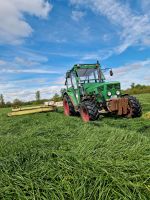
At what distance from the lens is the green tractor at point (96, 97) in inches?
377

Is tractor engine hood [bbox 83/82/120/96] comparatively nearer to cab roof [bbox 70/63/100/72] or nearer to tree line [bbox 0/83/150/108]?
cab roof [bbox 70/63/100/72]

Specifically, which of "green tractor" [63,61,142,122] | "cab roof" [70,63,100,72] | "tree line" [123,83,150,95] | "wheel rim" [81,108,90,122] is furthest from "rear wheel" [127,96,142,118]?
"tree line" [123,83,150,95]

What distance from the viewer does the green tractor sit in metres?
9.59

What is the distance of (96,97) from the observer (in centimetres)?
1032

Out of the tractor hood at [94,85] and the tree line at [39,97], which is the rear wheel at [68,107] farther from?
the tree line at [39,97]

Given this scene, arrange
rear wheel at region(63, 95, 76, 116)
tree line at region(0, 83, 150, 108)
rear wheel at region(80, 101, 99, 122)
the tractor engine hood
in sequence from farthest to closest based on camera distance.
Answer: tree line at region(0, 83, 150, 108) → rear wheel at region(63, 95, 76, 116) → the tractor engine hood → rear wheel at region(80, 101, 99, 122)

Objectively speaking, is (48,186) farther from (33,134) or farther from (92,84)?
(92,84)

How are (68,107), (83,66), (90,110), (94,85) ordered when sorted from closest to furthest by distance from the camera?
1. (90,110)
2. (94,85)
3. (83,66)
4. (68,107)

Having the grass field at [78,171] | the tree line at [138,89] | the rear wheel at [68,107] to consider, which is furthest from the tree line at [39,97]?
the grass field at [78,171]

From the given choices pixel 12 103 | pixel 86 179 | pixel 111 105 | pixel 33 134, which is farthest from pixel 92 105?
pixel 12 103

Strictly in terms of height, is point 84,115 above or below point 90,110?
below

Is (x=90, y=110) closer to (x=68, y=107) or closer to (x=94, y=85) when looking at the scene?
(x=94, y=85)

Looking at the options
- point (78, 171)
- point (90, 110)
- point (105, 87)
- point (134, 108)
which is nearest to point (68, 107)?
point (105, 87)

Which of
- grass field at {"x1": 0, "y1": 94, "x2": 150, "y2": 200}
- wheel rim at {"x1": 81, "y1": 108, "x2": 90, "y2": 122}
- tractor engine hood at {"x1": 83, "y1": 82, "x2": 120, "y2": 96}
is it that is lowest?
grass field at {"x1": 0, "y1": 94, "x2": 150, "y2": 200}
